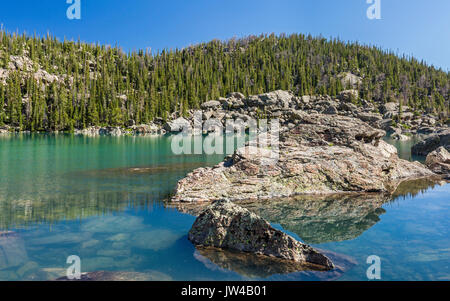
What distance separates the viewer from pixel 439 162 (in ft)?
75.4

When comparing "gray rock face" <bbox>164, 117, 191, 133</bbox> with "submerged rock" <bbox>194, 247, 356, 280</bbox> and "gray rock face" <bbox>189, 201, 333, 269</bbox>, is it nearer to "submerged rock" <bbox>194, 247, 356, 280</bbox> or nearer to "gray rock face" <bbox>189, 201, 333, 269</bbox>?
"gray rock face" <bbox>189, 201, 333, 269</bbox>

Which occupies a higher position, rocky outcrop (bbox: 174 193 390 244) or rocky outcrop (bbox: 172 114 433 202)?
rocky outcrop (bbox: 172 114 433 202)

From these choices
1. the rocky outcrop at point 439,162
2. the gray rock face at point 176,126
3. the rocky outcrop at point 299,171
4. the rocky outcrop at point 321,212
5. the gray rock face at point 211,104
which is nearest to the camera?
the rocky outcrop at point 321,212

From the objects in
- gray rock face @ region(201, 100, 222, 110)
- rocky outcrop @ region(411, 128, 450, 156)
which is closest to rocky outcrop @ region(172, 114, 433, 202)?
rocky outcrop @ region(411, 128, 450, 156)

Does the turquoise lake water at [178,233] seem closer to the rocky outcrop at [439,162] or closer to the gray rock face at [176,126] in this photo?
the rocky outcrop at [439,162]

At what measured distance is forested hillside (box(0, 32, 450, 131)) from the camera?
11525cm

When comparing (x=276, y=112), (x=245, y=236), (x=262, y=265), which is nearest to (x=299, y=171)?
(x=245, y=236)

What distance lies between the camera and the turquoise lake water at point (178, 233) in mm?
6609

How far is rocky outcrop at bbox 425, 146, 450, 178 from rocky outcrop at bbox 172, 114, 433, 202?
4960 mm

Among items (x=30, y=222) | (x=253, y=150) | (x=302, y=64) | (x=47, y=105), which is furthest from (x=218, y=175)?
(x=302, y=64)

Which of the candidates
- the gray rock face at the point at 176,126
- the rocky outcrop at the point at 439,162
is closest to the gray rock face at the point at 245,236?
the rocky outcrop at the point at 439,162

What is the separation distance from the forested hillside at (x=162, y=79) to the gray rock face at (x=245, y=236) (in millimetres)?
116358
